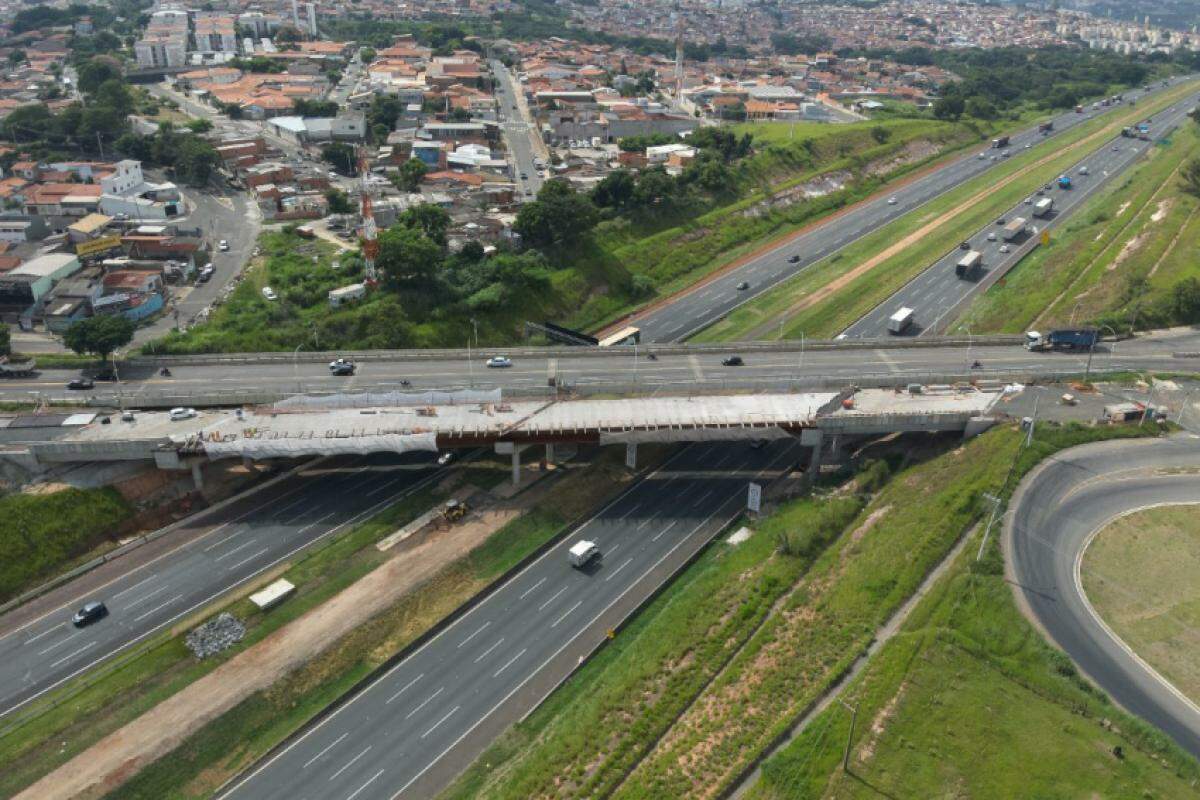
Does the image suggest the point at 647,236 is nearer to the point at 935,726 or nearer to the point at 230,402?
the point at 230,402

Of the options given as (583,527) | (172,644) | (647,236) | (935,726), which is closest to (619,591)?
(583,527)

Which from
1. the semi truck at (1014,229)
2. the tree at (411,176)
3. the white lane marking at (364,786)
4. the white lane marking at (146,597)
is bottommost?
the white lane marking at (364,786)

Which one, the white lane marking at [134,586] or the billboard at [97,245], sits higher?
the billboard at [97,245]

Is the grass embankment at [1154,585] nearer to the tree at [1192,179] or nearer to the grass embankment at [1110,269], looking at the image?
the grass embankment at [1110,269]

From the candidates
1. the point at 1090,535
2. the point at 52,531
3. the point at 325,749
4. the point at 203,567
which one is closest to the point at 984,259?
the point at 1090,535

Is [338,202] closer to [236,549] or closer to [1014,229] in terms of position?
[236,549]

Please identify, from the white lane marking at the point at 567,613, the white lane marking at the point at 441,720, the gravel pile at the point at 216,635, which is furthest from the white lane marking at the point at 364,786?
the white lane marking at the point at 567,613

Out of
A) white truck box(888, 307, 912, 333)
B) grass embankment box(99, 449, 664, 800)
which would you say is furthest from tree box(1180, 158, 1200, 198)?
grass embankment box(99, 449, 664, 800)
